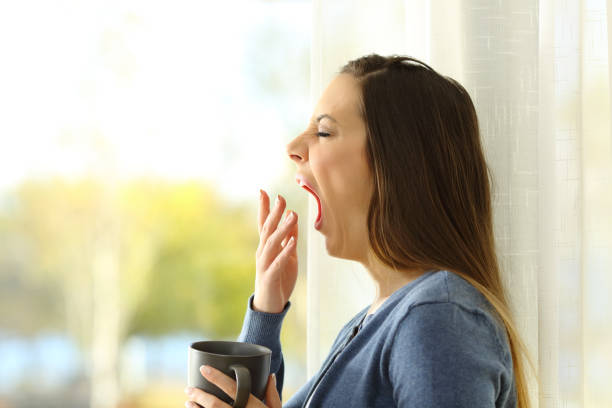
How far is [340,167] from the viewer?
816 mm

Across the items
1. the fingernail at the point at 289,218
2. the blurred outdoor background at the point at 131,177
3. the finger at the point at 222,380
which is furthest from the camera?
the blurred outdoor background at the point at 131,177

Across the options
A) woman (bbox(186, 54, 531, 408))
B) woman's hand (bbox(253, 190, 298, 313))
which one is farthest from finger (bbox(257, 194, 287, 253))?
woman (bbox(186, 54, 531, 408))

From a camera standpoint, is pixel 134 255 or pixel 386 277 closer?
pixel 386 277

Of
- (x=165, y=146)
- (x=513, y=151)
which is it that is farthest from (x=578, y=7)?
(x=165, y=146)

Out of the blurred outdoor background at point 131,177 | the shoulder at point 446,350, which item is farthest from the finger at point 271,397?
the blurred outdoor background at point 131,177

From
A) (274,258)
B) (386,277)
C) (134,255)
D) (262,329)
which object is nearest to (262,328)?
(262,329)

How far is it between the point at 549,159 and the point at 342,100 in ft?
0.98

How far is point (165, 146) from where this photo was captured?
1.47 metres

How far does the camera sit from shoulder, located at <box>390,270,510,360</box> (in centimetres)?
65

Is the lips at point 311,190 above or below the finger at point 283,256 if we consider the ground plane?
above

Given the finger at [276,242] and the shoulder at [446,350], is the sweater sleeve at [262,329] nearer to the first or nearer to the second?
the finger at [276,242]

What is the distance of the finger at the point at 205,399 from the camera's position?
0.73m

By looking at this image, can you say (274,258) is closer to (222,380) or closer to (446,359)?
(222,380)

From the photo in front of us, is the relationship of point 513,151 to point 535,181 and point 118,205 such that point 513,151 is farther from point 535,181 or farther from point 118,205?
point 118,205
